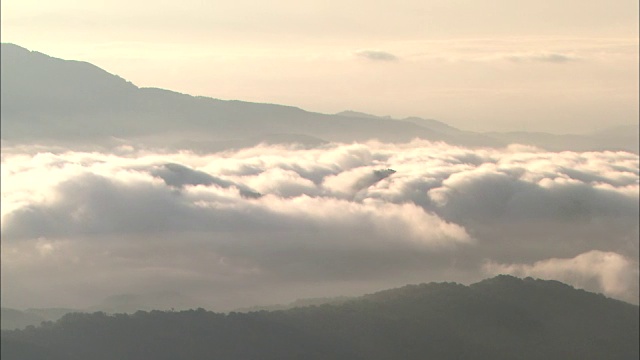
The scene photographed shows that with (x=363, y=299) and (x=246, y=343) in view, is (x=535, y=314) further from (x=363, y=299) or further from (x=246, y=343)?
(x=246, y=343)

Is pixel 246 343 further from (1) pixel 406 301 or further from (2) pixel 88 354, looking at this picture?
(1) pixel 406 301

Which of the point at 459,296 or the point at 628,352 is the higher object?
the point at 459,296

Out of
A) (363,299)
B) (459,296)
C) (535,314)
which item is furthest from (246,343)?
(535,314)

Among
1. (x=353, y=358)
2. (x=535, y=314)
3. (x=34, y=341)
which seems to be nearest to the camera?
(x=34, y=341)

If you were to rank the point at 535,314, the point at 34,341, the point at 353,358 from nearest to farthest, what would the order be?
1. the point at 34,341
2. the point at 353,358
3. the point at 535,314

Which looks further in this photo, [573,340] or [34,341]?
[573,340]

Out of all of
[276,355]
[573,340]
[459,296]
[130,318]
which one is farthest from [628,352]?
[130,318]
